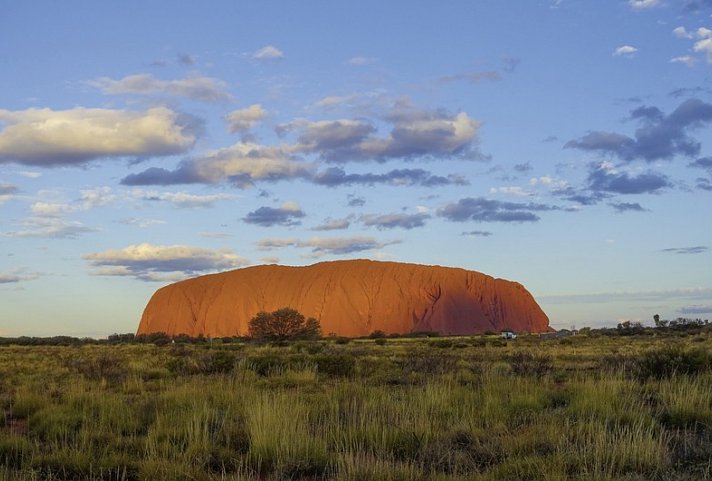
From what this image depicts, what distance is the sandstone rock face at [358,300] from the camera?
108m

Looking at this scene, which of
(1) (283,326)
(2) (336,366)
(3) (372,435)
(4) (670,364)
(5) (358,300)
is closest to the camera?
(3) (372,435)

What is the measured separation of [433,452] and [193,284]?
127 m

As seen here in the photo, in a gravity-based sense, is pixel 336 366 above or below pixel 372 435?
below

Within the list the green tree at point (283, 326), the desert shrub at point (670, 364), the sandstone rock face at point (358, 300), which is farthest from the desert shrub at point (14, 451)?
the sandstone rock face at point (358, 300)

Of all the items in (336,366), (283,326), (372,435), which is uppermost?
(372,435)

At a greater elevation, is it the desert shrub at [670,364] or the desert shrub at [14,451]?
the desert shrub at [670,364]

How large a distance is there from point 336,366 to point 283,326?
2461 inches

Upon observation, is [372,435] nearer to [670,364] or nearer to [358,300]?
[670,364]

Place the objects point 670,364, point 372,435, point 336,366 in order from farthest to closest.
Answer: point 336,366 → point 670,364 → point 372,435

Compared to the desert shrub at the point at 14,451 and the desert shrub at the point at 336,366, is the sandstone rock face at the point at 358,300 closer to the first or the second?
the desert shrub at the point at 336,366

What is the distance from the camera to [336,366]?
58.5 ft

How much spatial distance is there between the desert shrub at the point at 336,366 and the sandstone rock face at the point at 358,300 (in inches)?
3371

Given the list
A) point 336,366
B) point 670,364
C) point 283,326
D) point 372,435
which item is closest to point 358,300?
point 283,326

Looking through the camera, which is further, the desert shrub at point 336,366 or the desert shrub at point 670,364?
the desert shrub at point 336,366
